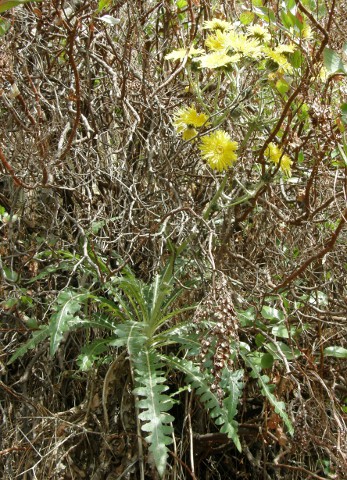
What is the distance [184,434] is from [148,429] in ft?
1.20

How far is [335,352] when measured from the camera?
76.0 inches

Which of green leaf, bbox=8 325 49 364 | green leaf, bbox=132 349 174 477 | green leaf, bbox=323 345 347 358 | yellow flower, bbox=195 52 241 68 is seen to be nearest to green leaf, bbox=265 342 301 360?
green leaf, bbox=323 345 347 358

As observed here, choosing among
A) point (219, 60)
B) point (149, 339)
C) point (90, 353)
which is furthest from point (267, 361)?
point (219, 60)

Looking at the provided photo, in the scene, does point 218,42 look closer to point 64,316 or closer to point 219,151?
point 219,151

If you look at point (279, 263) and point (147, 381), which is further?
point (279, 263)

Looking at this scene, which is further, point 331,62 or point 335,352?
Answer: point 335,352

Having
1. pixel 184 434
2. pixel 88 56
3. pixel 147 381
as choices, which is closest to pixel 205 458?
pixel 184 434

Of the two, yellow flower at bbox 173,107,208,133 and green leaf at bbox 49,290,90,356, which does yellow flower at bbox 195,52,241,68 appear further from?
green leaf at bbox 49,290,90,356

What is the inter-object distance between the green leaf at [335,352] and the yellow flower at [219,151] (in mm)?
718

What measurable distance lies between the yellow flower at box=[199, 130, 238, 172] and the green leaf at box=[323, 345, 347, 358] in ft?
2.36

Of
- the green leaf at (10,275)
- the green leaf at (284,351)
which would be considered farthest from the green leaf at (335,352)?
the green leaf at (10,275)

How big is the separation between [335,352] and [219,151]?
77cm

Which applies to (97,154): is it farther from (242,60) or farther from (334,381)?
(334,381)

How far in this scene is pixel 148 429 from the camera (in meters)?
1.62
